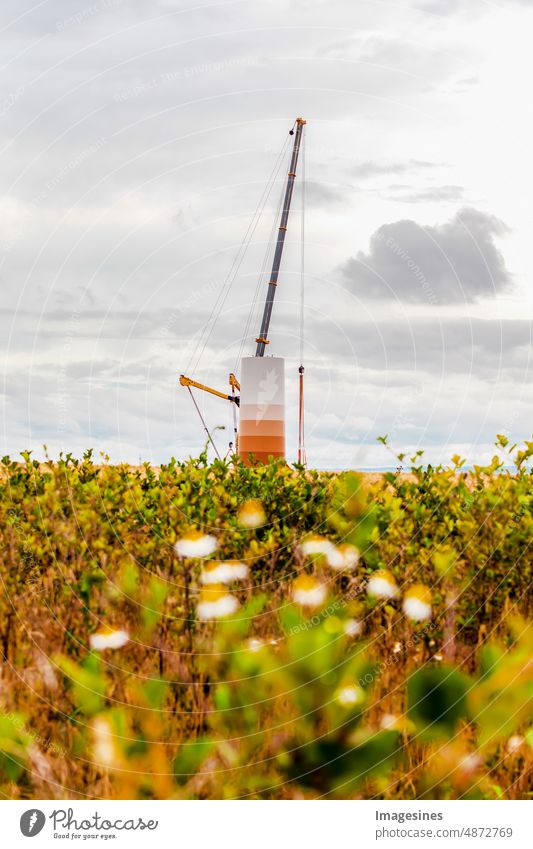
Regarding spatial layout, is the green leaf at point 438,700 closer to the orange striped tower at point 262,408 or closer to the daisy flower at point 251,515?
the daisy flower at point 251,515

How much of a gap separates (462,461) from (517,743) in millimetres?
3386

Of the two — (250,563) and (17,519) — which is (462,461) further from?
(17,519)

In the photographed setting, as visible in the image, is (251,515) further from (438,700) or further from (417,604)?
(438,700)

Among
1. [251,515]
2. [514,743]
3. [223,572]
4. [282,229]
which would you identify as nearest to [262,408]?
[282,229]

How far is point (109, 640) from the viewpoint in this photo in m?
4.83

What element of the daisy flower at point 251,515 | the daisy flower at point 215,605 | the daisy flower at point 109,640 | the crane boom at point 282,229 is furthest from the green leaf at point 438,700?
the crane boom at point 282,229

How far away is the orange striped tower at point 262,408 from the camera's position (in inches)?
479

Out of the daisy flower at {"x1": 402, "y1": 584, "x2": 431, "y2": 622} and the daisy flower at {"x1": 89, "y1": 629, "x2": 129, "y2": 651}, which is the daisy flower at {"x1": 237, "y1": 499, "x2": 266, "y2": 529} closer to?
the daisy flower at {"x1": 402, "y1": 584, "x2": 431, "y2": 622}

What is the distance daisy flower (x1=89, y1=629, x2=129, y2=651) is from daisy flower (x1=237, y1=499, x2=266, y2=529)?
193 centimetres

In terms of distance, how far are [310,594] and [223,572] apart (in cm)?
89

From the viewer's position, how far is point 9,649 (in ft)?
17.4

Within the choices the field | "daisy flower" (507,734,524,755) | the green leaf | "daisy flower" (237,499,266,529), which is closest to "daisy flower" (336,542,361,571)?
the field

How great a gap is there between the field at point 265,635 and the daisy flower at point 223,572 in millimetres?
23
